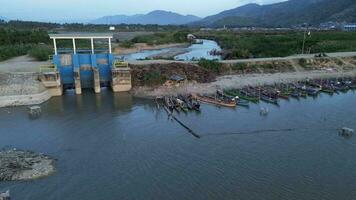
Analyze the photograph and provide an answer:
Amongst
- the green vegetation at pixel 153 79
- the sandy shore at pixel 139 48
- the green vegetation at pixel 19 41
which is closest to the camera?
the green vegetation at pixel 153 79

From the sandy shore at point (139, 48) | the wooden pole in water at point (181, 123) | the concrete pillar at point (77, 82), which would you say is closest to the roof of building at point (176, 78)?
the wooden pole in water at point (181, 123)

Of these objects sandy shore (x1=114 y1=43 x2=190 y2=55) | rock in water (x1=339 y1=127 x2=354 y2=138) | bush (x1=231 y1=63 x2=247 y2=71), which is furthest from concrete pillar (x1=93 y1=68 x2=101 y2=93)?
sandy shore (x1=114 y1=43 x2=190 y2=55)

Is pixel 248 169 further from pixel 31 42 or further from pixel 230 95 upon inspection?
pixel 31 42

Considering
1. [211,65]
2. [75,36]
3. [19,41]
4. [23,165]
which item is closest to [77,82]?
[75,36]

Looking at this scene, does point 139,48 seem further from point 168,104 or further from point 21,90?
point 168,104

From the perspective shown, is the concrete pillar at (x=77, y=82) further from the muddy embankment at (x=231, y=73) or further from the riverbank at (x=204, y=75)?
the muddy embankment at (x=231, y=73)

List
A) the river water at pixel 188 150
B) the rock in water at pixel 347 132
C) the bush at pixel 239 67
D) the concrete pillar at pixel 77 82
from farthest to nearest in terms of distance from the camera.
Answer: the bush at pixel 239 67, the concrete pillar at pixel 77 82, the rock in water at pixel 347 132, the river water at pixel 188 150
